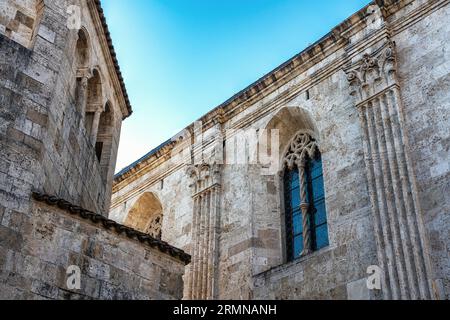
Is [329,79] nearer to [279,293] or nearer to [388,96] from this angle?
[388,96]

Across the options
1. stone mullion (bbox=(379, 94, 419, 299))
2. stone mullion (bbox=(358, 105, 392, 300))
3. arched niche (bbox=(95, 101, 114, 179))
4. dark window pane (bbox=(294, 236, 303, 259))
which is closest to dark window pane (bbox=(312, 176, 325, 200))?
dark window pane (bbox=(294, 236, 303, 259))

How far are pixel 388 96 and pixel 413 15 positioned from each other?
6.51 feet

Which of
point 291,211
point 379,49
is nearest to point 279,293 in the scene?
point 291,211

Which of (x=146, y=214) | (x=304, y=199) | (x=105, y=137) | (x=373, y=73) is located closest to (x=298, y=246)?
(x=304, y=199)

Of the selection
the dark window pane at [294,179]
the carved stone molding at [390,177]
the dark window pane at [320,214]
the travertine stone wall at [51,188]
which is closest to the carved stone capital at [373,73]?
the carved stone molding at [390,177]

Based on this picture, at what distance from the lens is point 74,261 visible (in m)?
8.57

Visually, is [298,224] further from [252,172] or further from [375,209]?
[375,209]

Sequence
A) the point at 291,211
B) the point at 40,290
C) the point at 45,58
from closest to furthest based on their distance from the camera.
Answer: the point at 40,290, the point at 45,58, the point at 291,211

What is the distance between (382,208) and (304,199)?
285cm

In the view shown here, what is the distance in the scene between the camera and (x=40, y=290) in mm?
8008

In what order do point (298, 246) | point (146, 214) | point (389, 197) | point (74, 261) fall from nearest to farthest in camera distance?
point (74, 261) → point (389, 197) → point (298, 246) → point (146, 214)

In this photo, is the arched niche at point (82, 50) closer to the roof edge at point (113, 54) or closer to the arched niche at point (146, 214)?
the roof edge at point (113, 54)

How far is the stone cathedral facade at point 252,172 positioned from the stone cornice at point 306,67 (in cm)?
4

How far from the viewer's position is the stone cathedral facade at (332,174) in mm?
11070
